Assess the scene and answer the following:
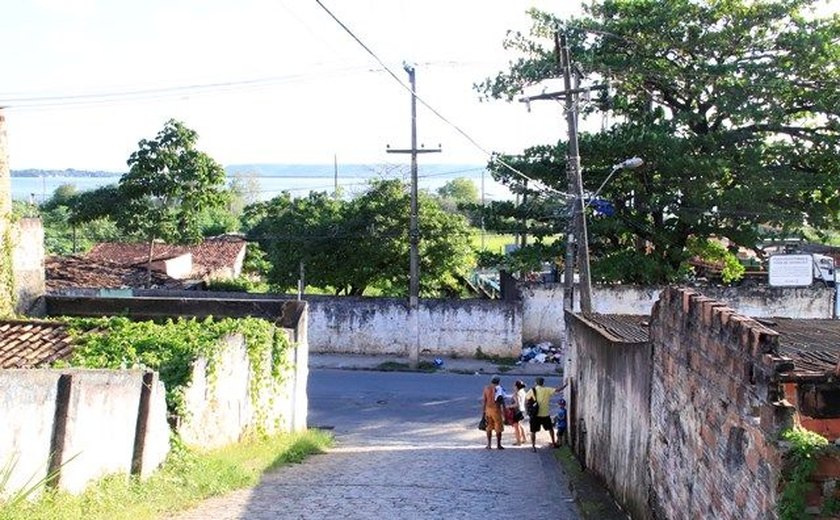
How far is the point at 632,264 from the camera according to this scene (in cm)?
2741

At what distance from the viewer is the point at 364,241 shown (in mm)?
30188

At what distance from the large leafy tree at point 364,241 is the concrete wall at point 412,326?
2.15m

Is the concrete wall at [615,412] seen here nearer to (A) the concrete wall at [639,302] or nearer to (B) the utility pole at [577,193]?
(B) the utility pole at [577,193]

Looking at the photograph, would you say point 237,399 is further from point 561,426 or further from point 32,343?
point 561,426

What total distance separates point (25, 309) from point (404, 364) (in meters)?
13.1

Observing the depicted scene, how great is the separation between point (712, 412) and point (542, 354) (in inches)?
825

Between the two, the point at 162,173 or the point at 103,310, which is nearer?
the point at 103,310

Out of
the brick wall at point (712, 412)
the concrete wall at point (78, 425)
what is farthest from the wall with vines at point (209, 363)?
the brick wall at point (712, 412)

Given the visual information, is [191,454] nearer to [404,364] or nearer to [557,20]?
[404,364]

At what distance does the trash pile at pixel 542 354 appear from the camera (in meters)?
27.7

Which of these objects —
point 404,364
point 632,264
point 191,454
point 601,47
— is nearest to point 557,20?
point 601,47

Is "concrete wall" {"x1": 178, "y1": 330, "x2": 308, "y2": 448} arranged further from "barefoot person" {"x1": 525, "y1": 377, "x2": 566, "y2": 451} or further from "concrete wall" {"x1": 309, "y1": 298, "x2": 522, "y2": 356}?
"concrete wall" {"x1": 309, "y1": 298, "x2": 522, "y2": 356}

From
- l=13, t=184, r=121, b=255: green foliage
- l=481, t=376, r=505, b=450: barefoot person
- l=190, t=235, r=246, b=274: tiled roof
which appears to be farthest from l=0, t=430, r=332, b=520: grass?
l=13, t=184, r=121, b=255: green foliage

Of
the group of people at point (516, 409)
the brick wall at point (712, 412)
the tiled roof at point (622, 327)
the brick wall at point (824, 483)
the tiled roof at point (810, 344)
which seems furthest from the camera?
the group of people at point (516, 409)
